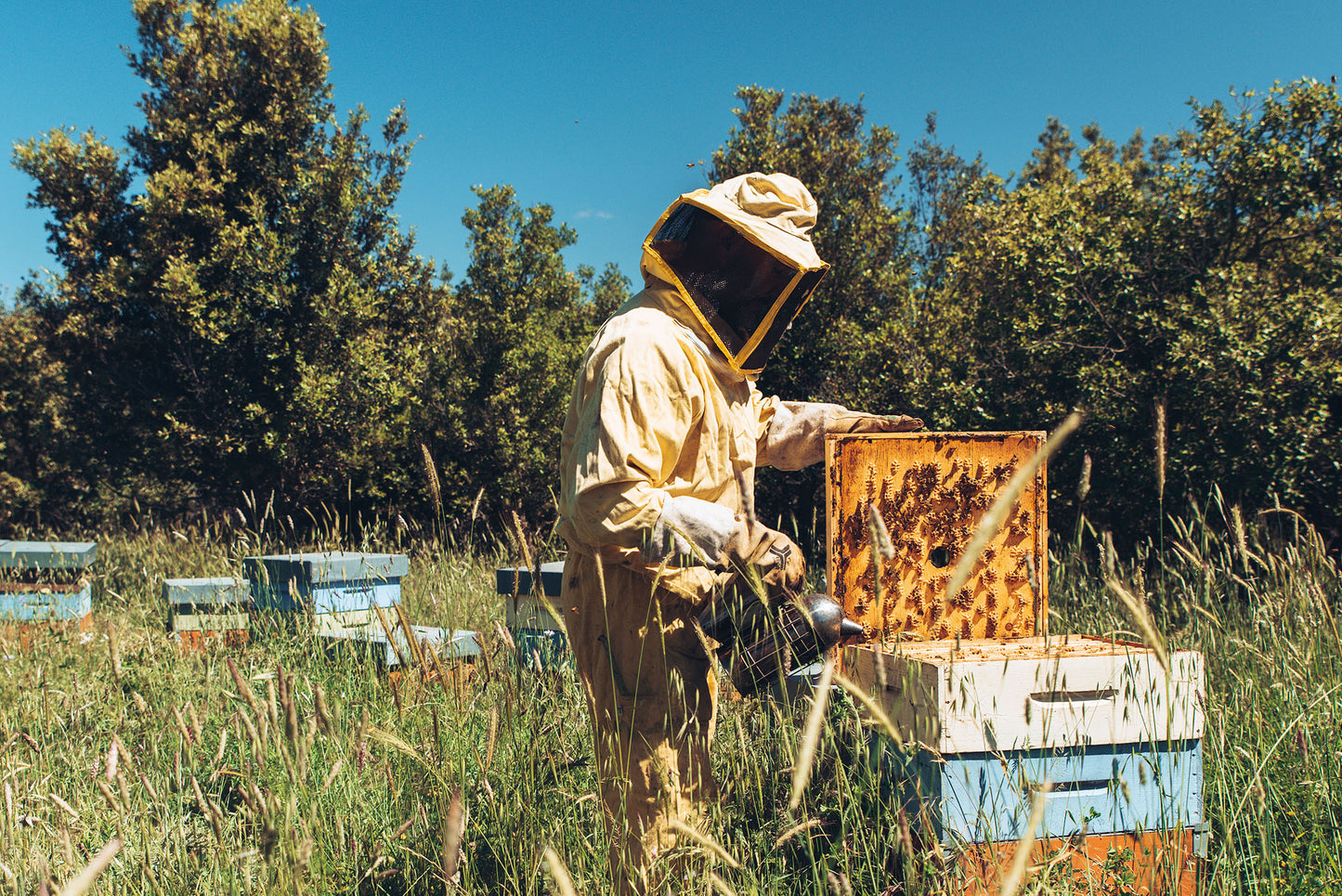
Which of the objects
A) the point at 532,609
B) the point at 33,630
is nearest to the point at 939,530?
the point at 532,609

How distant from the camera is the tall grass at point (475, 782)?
1.84m

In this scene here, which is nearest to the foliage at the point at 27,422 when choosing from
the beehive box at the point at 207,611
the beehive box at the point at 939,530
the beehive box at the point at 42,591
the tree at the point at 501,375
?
the tree at the point at 501,375

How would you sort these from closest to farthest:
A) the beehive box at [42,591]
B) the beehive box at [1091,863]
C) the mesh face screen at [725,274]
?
the beehive box at [1091,863] < the mesh face screen at [725,274] < the beehive box at [42,591]

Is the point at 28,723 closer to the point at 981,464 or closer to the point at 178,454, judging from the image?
the point at 981,464

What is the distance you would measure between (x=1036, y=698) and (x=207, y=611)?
491 centimetres

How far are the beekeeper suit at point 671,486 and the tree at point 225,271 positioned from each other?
30.5 ft

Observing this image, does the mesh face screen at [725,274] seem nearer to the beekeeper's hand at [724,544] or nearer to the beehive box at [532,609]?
the beekeeper's hand at [724,544]

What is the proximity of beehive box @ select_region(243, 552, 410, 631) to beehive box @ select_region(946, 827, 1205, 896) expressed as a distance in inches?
130

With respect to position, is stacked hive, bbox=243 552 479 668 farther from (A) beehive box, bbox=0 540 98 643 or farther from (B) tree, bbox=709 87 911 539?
(B) tree, bbox=709 87 911 539

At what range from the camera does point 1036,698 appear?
2.21 metres

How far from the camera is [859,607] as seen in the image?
2781 millimetres

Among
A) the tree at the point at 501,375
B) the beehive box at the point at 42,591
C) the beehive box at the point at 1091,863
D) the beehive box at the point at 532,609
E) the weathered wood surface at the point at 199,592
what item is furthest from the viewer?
the tree at the point at 501,375

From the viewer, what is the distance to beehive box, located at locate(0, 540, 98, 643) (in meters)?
5.16

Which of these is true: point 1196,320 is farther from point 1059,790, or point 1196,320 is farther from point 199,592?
point 199,592
